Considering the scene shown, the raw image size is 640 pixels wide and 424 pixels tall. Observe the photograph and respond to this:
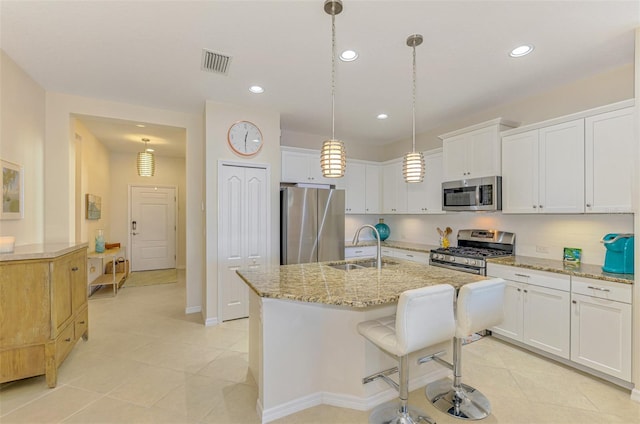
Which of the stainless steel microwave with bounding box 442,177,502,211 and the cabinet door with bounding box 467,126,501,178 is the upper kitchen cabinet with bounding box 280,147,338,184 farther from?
the cabinet door with bounding box 467,126,501,178

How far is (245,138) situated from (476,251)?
3291 millimetres

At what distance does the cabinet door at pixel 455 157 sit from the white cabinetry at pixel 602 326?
1757mm

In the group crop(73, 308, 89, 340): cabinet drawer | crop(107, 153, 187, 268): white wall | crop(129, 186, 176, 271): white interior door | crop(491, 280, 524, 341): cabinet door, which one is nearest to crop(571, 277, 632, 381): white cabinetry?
crop(491, 280, 524, 341): cabinet door

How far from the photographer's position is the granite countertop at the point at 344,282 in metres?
1.69

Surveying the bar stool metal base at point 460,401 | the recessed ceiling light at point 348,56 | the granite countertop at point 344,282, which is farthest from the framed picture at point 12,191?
the bar stool metal base at point 460,401

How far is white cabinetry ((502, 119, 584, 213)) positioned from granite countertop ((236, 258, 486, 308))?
1503mm

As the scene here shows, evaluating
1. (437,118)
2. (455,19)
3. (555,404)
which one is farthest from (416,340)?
(437,118)

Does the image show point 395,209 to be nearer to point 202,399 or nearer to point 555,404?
point 555,404

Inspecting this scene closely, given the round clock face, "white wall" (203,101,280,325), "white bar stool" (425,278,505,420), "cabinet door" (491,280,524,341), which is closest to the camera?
"white bar stool" (425,278,505,420)

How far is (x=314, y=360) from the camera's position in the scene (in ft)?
6.98

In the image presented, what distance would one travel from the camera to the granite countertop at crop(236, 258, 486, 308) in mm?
1688

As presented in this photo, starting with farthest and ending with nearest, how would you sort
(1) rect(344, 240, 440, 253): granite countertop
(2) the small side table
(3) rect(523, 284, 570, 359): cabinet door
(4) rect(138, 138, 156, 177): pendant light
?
(4) rect(138, 138, 156, 177): pendant light
(2) the small side table
(1) rect(344, 240, 440, 253): granite countertop
(3) rect(523, 284, 570, 359): cabinet door

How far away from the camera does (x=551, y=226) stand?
328 centimetres

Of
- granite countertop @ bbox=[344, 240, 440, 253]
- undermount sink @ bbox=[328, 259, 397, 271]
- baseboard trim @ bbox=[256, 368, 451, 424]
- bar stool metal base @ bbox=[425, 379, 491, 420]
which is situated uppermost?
undermount sink @ bbox=[328, 259, 397, 271]
